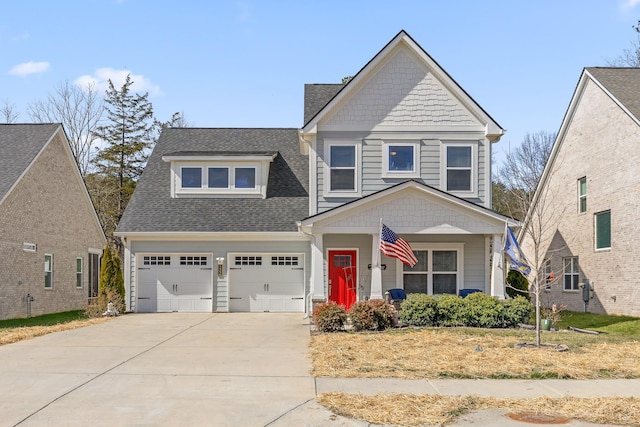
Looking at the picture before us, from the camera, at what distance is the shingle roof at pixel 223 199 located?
891 inches

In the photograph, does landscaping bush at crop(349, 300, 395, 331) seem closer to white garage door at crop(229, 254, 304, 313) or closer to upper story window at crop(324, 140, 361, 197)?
upper story window at crop(324, 140, 361, 197)

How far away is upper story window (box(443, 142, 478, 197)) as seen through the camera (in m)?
21.0

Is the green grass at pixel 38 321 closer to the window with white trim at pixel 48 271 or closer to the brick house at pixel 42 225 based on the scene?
the brick house at pixel 42 225

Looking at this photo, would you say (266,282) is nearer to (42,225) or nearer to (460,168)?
(460,168)

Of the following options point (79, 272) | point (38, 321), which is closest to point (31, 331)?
point (38, 321)

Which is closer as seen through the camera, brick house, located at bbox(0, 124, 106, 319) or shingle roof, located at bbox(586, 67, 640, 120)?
shingle roof, located at bbox(586, 67, 640, 120)

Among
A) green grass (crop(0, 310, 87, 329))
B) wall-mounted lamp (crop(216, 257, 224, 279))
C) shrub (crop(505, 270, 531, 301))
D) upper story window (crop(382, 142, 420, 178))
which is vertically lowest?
green grass (crop(0, 310, 87, 329))

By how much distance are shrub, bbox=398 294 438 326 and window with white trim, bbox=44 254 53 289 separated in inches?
541

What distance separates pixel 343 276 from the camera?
21.3 metres

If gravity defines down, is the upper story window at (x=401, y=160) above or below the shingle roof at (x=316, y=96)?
below

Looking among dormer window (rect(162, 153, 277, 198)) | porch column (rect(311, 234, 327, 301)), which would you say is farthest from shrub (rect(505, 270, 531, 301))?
dormer window (rect(162, 153, 277, 198))

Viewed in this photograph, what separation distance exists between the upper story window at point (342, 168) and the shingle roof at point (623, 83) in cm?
835

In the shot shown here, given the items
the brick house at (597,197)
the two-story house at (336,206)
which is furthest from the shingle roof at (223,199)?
the brick house at (597,197)

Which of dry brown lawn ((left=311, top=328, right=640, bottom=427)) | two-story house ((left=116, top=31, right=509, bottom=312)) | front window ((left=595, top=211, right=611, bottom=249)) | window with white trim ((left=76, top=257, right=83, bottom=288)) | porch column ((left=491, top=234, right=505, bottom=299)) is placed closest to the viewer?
dry brown lawn ((left=311, top=328, right=640, bottom=427))
